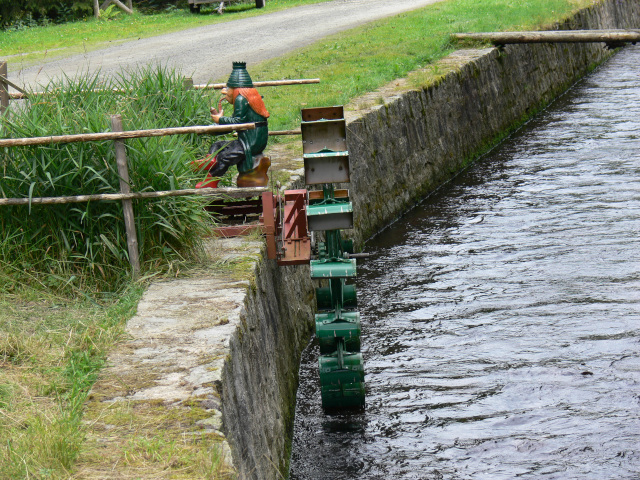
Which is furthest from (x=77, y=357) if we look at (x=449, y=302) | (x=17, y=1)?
(x=17, y=1)

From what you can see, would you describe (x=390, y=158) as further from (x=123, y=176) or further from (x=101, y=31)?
(x=101, y=31)

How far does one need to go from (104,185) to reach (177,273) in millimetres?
793

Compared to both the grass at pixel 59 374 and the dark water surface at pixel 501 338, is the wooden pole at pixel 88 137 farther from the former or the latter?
the dark water surface at pixel 501 338

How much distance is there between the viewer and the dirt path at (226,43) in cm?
1595

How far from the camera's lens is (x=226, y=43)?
19.3 m

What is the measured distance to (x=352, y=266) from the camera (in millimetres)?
6508

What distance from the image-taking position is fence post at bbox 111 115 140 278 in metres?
6.38

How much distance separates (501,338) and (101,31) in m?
17.9

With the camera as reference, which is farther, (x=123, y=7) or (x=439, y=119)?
(x=123, y=7)

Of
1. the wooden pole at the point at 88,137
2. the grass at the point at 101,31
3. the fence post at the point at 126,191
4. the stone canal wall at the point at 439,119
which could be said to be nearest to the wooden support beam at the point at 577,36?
the stone canal wall at the point at 439,119

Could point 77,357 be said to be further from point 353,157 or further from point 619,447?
point 353,157

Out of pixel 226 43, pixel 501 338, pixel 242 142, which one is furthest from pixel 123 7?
pixel 501 338

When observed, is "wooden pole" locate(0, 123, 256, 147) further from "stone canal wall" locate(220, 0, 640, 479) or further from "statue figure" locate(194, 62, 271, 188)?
"stone canal wall" locate(220, 0, 640, 479)

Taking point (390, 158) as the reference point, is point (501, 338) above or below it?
below
